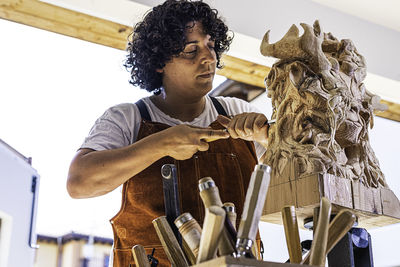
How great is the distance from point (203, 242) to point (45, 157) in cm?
353

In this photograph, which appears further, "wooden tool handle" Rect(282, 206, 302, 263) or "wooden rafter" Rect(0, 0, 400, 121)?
"wooden rafter" Rect(0, 0, 400, 121)

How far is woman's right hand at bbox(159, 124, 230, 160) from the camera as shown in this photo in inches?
49.9

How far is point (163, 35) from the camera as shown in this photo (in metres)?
1.70

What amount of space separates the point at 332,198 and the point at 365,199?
112 millimetres

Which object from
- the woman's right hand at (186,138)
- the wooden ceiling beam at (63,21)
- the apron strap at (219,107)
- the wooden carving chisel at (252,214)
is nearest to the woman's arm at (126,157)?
the woman's right hand at (186,138)

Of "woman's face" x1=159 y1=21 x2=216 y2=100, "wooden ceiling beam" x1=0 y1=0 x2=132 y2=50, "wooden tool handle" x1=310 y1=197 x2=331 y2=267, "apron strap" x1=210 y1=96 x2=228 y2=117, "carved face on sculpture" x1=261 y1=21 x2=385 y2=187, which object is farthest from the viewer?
"wooden ceiling beam" x1=0 y1=0 x2=132 y2=50

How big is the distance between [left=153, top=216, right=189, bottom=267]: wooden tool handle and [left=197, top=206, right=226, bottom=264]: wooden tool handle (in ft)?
0.49

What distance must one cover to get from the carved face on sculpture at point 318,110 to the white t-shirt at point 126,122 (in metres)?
0.50

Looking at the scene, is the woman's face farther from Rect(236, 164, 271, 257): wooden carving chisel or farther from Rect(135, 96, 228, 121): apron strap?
Rect(236, 164, 271, 257): wooden carving chisel

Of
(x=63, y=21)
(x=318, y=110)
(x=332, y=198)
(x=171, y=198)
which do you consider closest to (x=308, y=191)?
(x=332, y=198)

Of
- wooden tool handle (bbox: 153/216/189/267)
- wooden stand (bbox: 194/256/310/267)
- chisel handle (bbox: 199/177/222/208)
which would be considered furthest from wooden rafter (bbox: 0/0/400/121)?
wooden stand (bbox: 194/256/310/267)

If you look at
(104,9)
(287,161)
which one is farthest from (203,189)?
(104,9)

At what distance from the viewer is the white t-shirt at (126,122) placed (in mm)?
1560

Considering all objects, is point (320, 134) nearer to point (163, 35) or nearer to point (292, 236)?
point (292, 236)
